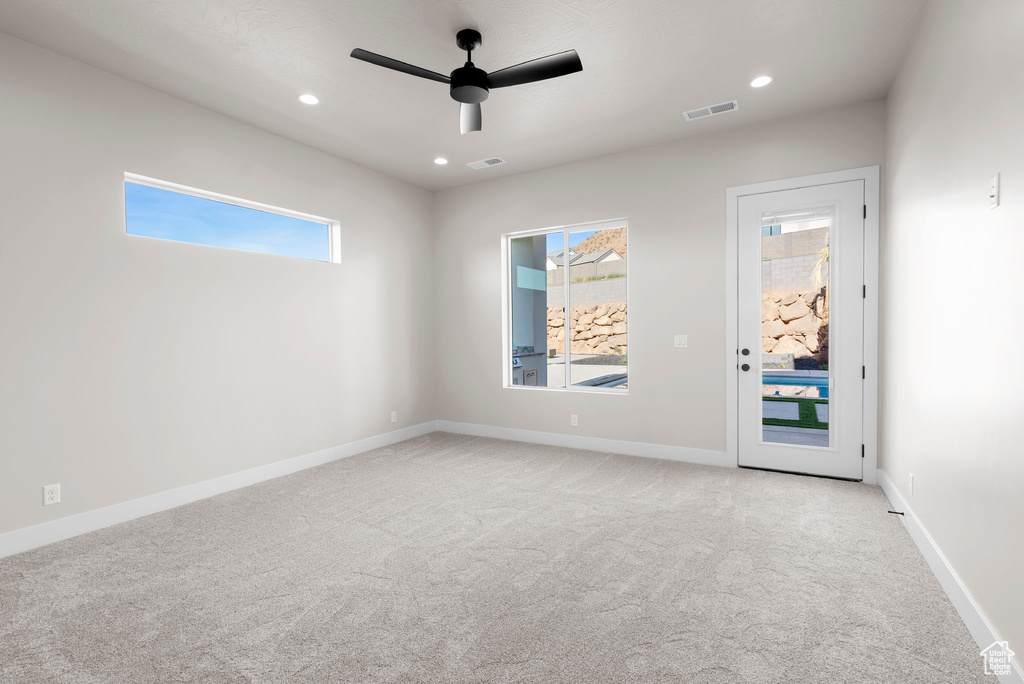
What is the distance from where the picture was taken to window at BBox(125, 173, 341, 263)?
3.51 meters

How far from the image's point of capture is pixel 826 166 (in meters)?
3.97

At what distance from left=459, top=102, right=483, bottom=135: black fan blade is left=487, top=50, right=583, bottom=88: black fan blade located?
0.24m

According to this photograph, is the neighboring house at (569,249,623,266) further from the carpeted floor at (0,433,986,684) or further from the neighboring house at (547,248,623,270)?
the carpeted floor at (0,433,986,684)

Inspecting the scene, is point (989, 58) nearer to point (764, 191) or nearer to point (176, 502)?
point (764, 191)

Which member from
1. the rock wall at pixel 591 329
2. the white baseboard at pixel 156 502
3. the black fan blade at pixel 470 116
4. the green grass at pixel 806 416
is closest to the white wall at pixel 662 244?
the rock wall at pixel 591 329

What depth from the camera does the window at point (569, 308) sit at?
5.15 metres

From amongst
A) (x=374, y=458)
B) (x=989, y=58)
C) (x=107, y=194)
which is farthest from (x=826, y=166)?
(x=107, y=194)

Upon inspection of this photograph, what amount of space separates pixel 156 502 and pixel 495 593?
2.72 metres

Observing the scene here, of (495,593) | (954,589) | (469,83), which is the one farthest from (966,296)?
(469,83)

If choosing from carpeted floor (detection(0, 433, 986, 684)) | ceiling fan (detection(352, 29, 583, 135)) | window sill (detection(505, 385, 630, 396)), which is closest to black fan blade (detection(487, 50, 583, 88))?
ceiling fan (detection(352, 29, 583, 135))

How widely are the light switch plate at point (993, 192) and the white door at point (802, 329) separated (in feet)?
7.19

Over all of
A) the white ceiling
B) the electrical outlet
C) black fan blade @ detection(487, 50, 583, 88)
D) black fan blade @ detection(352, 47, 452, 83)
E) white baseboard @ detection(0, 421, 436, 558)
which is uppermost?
the white ceiling

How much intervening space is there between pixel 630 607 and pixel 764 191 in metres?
3.58

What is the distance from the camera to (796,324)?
4117 mm
